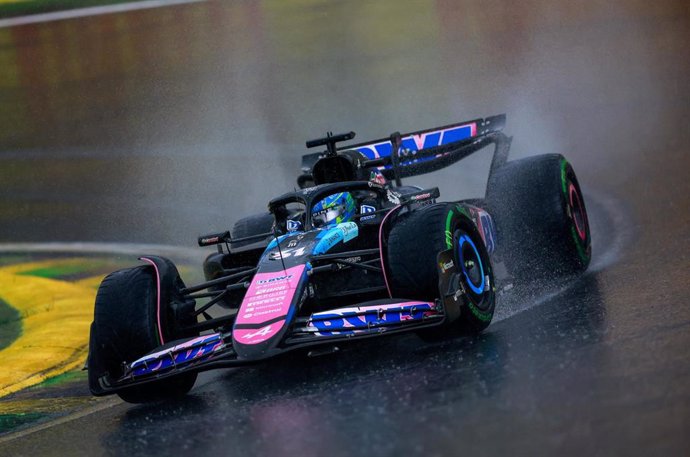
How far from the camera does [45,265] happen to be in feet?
40.7

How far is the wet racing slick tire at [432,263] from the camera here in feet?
22.4

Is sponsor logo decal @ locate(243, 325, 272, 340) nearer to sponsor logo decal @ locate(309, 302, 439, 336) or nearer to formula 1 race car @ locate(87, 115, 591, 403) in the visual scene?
formula 1 race car @ locate(87, 115, 591, 403)

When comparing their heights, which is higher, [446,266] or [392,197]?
[392,197]

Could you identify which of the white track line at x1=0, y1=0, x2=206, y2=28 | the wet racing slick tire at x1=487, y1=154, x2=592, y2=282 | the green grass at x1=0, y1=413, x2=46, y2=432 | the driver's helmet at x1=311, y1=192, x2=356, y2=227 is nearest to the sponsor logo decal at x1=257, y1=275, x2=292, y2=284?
the driver's helmet at x1=311, y1=192, x2=356, y2=227

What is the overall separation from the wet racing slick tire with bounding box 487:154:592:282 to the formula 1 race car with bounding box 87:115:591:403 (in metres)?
0.01

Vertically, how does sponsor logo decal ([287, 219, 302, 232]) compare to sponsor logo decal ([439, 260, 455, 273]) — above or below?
above

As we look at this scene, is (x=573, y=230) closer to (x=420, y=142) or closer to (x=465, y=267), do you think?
(x=420, y=142)

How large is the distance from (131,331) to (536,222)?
380 cm

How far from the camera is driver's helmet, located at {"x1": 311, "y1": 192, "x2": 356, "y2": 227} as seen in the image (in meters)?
8.16

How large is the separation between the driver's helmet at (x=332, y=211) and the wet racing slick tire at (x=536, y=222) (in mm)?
1600

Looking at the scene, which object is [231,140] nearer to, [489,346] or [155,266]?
[155,266]

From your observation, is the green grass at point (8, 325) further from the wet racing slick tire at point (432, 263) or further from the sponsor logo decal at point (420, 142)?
the wet racing slick tire at point (432, 263)

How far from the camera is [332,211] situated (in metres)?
8.21

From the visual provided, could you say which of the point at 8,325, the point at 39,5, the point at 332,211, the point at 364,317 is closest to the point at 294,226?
the point at 332,211
